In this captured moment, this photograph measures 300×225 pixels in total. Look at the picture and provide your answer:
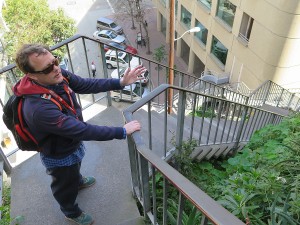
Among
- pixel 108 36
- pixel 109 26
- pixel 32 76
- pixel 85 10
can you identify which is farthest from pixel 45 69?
pixel 85 10

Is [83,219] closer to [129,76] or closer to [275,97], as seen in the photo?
[129,76]

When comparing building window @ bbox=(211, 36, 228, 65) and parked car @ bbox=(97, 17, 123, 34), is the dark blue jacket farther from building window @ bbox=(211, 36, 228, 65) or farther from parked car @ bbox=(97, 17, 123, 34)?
parked car @ bbox=(97, 17, 123, 34)

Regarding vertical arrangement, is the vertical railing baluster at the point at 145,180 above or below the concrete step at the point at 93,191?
above

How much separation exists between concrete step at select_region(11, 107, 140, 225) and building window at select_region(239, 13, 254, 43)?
10.8 meters

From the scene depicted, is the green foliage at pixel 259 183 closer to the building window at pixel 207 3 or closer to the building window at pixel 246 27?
the building window at pixel 246 27

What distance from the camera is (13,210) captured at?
315 cm

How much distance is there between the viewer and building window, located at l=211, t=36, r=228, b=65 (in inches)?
590

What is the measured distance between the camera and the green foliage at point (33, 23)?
13.8 meters

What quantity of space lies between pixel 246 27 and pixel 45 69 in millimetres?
12319

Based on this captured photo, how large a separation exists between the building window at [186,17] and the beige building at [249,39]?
0.29 meters

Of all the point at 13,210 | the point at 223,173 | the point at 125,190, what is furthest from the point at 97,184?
the point at 223,173

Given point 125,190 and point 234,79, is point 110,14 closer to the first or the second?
point 234,79

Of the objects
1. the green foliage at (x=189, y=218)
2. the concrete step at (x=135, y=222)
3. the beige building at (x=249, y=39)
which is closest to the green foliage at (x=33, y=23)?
the beige building at (x=249, y=39)

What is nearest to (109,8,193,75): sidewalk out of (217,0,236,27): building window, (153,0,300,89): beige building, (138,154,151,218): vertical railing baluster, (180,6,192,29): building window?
(180,6,192,29): building window
